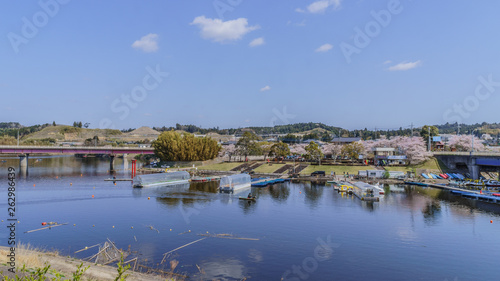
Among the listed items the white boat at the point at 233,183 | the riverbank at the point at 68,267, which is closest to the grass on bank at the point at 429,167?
the white boat at the point at 233,183

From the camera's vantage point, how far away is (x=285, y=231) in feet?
154

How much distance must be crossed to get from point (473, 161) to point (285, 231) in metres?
80.1

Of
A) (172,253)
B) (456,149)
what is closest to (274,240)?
(172,253)

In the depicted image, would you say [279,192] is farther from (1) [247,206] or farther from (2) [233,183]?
(1) [247,206]

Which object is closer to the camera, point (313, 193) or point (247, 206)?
point (247, 206)

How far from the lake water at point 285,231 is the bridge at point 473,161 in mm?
29470

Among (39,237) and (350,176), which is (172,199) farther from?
(350,176)

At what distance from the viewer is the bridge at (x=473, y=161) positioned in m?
95.1

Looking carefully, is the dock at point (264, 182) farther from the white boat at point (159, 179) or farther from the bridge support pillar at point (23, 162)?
the bridge support pillar at point (23, 162)

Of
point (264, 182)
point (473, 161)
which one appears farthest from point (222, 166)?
point (473, 161)

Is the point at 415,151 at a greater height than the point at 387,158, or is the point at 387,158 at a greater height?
the point at 415,151

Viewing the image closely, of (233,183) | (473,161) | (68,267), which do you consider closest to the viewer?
(68,267)

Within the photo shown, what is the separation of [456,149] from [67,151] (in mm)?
153818

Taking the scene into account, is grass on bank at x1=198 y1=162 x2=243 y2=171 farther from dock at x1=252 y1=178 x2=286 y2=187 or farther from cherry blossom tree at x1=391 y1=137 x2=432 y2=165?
cherry blossom tree at x1=391 y1=137 x2=432 y2=165
